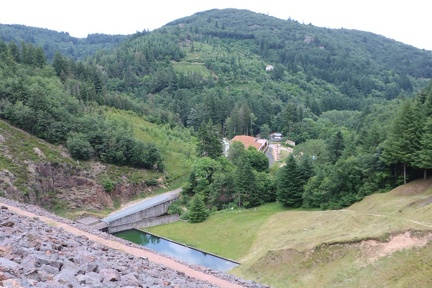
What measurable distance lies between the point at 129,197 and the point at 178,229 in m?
14.0

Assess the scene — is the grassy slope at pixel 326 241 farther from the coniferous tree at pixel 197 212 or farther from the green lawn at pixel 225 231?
the coniferous tree at pixel 197 212

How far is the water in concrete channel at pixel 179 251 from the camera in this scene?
3843cm

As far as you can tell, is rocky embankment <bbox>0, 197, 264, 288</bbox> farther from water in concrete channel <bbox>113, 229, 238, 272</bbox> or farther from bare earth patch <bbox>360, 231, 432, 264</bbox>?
water in concrete channel <bbox>113, 229, 238, 272</bbox>

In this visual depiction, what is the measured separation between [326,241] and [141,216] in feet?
99.9

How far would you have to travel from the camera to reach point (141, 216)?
54500 millimetres

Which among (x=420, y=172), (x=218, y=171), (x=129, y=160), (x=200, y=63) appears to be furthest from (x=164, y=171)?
(x=200, y=63)

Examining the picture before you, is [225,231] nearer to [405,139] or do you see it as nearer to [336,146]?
[405,139]

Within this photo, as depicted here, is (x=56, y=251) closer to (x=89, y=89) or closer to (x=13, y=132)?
(x=13, y=132)

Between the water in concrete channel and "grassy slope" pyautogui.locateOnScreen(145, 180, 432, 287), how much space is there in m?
1.04

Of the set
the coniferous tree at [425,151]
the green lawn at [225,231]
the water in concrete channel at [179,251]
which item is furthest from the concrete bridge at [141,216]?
the coniferous tree at [425,151]

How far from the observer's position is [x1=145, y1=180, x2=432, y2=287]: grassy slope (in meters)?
25.4

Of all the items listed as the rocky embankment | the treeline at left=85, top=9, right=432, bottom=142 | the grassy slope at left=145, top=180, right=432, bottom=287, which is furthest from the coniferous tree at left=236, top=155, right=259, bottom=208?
the treeline at left=85, top=9, right=432, bottom=142

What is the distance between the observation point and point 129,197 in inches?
2383

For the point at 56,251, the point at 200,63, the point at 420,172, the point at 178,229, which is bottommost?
the point at 178,229
